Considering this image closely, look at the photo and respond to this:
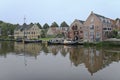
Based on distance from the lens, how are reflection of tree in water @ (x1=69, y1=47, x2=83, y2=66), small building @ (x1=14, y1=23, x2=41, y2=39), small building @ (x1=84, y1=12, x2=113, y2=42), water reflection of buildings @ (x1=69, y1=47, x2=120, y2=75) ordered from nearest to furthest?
water reflection of buildings @ (x1=69, y1=47, x2=120, y2=75) → reflection of tree in water @ (x1=69, y1=47, x2=83, y2=66) → small building @ (x1=84, y1=12, x2=113, y2=42) → small building @ (x1=14, y1=23, x2=41, y2=39)

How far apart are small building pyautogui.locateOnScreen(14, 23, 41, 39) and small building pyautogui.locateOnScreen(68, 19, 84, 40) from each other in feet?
96.6

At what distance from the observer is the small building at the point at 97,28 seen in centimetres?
6694

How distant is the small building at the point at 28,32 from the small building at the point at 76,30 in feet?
96.6

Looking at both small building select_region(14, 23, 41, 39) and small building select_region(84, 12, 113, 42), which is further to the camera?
small building select_region(14, 23, 41, 39)

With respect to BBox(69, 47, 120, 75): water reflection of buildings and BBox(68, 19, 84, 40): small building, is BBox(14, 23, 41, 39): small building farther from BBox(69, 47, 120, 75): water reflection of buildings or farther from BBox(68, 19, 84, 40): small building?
BBox(69, 47, 120, 75): water reflection of buildings

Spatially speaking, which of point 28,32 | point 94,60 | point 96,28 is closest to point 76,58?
point 94,60

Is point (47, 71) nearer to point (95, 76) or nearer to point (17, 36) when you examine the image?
point (95, 76)

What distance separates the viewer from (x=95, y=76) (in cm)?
1945

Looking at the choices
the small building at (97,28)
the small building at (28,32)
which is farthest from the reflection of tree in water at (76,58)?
the small building at (28,32)

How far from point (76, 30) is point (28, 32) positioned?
37182 mm

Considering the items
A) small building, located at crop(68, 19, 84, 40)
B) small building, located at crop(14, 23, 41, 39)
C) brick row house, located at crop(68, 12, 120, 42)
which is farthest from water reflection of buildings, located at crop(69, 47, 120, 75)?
small building, located at crop(14, 23, 41, 39)

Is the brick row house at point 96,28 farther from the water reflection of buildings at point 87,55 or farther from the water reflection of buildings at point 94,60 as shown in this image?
the water reflection of buildings at point 94,60

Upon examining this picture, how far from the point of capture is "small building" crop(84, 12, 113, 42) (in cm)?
6694

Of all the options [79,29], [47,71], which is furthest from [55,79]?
[79,29]
